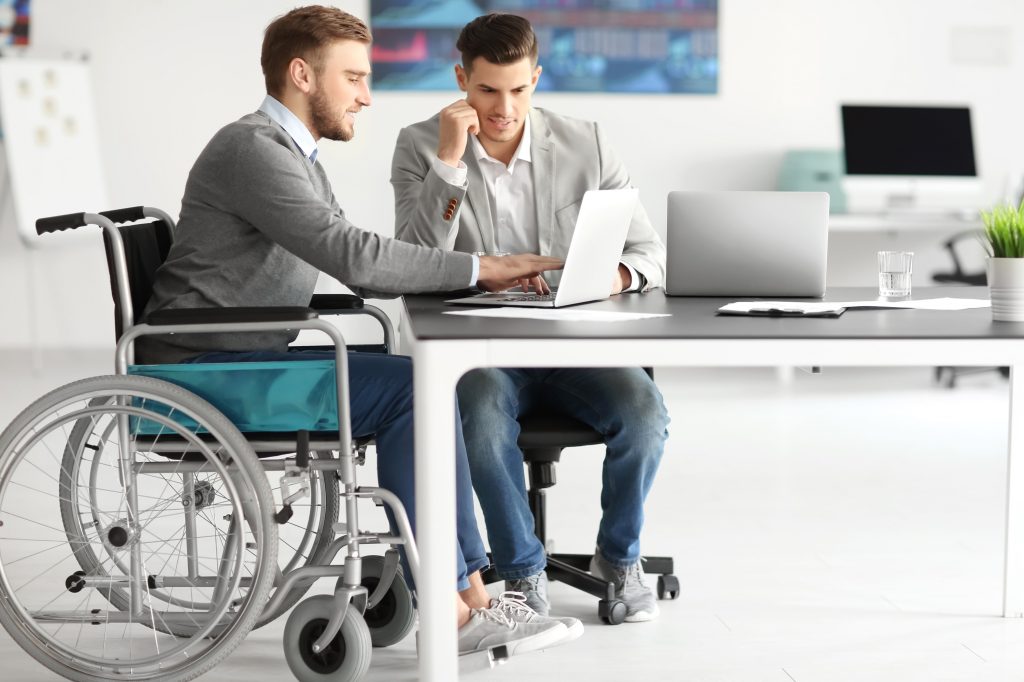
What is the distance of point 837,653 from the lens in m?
2.13

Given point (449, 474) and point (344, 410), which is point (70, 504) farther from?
point (449, 474)

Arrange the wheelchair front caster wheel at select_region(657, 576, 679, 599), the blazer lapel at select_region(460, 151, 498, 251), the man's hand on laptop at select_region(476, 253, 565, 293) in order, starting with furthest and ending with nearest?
the blazer lapel at select_region(460, 151, 498, 251) → the wheelchair front caster wheel at select_region(657, 576, 679, 599) → the man's hand on laptop at select_region(476, 253, 565, 293)

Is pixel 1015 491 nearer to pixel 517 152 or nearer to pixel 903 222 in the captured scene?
pixel 517 152

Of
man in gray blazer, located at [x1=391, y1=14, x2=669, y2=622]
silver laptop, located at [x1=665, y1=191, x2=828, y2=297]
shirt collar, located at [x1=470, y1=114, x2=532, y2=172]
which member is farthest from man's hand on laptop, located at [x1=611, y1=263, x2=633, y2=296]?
shirt collar, located at [x1=470, y1=114, x2=532, y2=172]

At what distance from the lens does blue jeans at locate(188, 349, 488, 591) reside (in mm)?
1902

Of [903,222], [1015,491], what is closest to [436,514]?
[1015,491]

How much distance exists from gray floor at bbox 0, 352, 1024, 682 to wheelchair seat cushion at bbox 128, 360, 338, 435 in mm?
458

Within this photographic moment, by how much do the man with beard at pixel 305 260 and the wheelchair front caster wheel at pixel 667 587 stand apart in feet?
1.34

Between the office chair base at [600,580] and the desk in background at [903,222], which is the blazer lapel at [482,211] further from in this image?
the desk in background at [903,222]

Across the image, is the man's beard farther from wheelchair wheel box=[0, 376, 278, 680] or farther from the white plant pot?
the white plant pot

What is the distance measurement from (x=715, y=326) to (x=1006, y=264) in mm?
484

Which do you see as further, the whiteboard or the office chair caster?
the whiteboard

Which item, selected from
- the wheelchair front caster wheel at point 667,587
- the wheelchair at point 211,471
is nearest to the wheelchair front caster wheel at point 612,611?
the wheelchair front caster wheel at point 667,587

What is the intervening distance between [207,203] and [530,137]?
2.58 feet
